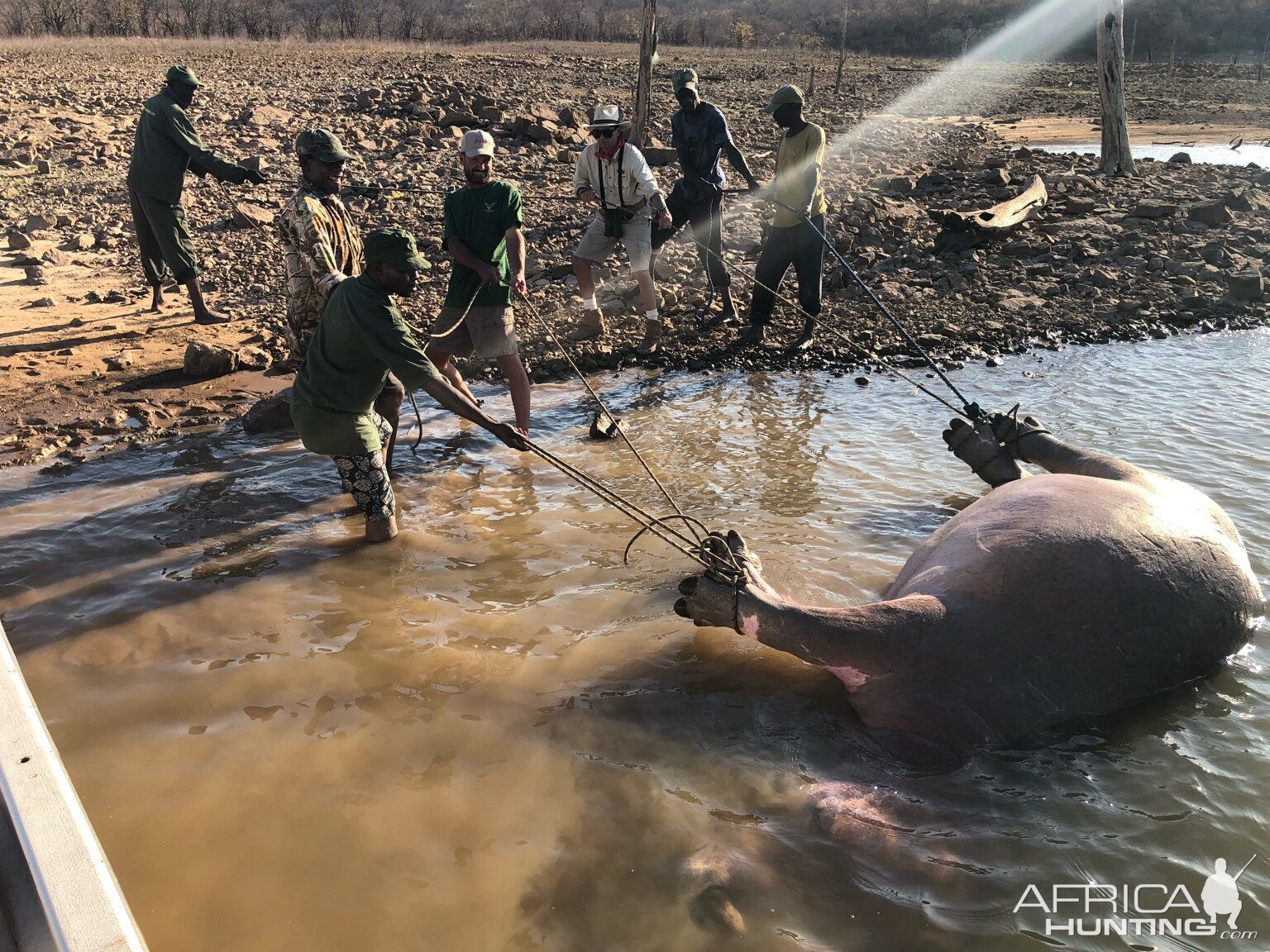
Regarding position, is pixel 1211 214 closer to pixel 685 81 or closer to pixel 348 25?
pixel 685 81

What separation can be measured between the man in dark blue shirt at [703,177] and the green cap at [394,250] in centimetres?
360

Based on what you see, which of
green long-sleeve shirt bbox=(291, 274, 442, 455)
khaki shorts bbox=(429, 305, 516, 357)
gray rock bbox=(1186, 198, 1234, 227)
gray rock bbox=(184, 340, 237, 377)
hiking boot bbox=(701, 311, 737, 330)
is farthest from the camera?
gray rock bbox=(1186, 198, 1234, 227)

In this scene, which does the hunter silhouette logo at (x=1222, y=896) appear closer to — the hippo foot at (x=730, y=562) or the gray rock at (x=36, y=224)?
the hippo foot at (x=730, y=562)

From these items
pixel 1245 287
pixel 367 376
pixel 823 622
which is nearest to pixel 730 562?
pixel 823 622

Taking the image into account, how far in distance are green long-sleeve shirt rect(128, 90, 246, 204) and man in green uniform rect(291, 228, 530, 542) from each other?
313cm

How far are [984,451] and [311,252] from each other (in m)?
3.50

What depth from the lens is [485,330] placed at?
515cm

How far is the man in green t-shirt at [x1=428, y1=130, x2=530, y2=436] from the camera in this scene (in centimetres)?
494

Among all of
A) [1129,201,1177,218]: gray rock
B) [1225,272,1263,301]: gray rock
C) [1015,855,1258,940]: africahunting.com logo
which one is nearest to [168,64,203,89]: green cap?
[1015,855,1258,940]: africahunting.com logo

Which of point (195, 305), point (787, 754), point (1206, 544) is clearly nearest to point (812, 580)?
point (787, 754)

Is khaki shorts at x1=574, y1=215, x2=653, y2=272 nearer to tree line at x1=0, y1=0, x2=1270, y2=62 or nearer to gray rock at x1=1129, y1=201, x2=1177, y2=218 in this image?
gray rock at x1=1129, y1=201, x2=1177, y2=218

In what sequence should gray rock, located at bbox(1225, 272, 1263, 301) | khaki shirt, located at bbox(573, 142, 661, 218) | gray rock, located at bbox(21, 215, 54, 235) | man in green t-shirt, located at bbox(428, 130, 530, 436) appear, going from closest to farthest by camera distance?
man in green t-shirt, located at bbox(428, 130, 530, 436), khaki shirt, located at bbox(573, 142, 661, 218), gray rock, located at bbox(1225, 272, 1263, 301), gray rock, located at bbox(21, 215, 54, 235)

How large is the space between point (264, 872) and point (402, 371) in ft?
6.39

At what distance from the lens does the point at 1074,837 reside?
101 inches
